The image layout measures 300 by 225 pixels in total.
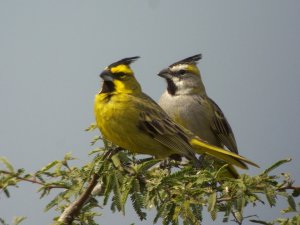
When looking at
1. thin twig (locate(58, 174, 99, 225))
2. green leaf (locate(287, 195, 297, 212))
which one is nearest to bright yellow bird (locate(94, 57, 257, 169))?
green leaf (locate(287, 195, 297, 212))

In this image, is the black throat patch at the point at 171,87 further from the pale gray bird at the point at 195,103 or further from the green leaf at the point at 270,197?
the green leaf at the point at 270,197

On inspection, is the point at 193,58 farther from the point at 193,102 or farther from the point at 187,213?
the point at 187,213

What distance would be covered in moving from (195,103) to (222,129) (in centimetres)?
49

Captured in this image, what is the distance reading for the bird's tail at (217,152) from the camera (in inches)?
179

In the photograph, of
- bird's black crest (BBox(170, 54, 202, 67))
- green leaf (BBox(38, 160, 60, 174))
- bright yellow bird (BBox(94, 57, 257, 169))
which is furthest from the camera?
bird's black crest (BBox(170, 54, 202, 67))

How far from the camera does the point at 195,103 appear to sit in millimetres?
6539

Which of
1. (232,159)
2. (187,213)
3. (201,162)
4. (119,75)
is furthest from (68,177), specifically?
(232,159)

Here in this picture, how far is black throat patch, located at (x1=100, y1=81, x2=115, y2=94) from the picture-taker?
175 inches

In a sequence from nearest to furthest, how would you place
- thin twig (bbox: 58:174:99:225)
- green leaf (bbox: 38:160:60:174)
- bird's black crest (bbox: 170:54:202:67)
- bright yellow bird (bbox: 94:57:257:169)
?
thin twig (bbox: 58:174:99:225) → green leaf (bbox: 38:160:60:174) → bright yellow bird (bbox: 94:57:257:169) → bird's black crest (bbox: 170:54:202:67)

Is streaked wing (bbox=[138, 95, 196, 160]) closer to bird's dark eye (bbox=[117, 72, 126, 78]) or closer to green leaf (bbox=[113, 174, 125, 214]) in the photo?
bird's dark eye (bbox=[117, 72, 126, 78])

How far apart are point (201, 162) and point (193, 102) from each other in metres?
2.72

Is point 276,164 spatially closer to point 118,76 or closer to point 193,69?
point 118,76

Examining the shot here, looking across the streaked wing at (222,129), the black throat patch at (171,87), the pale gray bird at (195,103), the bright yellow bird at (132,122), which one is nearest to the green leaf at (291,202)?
the bright yellow bird at (132,122)

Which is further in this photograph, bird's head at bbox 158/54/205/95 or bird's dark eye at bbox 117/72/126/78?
bird's head at bbox 158/54/205/95
